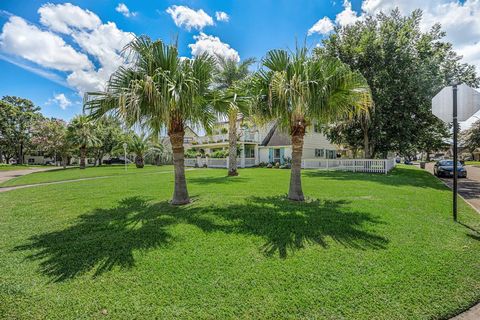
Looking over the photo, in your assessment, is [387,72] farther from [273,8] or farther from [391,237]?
[391,237]

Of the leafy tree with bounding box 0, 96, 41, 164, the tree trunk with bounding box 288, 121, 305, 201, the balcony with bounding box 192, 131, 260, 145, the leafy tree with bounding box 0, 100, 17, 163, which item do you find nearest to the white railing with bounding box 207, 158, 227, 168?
the balcony with bounding box 192, 131, 260, 145

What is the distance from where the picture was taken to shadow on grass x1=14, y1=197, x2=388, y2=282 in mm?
4457

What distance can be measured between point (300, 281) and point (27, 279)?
166 inches

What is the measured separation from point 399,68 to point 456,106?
585 inches

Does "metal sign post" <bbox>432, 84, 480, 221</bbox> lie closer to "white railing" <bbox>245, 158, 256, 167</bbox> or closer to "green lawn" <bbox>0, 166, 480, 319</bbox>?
"green lawn" <bbox>0, 166, 480, 319</bbox>

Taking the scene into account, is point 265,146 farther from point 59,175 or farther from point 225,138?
point 59,175

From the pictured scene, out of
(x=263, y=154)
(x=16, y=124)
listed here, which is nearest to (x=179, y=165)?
(x=263, y=154)

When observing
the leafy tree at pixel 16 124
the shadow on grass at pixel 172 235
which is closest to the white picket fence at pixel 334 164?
the shadow on grass at pixel 172 235

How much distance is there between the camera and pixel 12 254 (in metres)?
4.71

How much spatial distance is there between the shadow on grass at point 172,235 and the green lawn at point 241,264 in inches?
1.1

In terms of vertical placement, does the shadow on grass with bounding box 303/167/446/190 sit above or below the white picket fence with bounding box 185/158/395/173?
below

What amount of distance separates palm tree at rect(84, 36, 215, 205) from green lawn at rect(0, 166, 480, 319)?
2.73m

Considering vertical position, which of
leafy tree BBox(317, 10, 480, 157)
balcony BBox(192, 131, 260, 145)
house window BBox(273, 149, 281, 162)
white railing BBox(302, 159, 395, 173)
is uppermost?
leafy tree BBox(317, 10, 480, 157)

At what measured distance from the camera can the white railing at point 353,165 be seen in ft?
68.0
